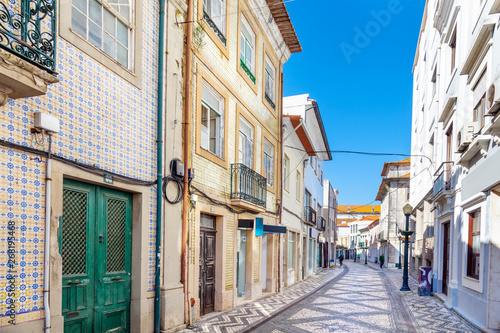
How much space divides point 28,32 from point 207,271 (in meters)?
6.56

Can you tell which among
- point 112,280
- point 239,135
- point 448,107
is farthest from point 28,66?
point 448,107

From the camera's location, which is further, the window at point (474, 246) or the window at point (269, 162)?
the window at point (269, 162)

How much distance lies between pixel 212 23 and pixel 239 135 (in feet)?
9.78

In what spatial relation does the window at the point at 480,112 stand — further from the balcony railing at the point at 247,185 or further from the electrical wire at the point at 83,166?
the electrical wire at the point at 83,166

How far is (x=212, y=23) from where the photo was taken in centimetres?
916

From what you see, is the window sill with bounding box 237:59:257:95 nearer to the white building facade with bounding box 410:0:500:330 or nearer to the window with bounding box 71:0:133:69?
the window with bounding box 71:0:133:69

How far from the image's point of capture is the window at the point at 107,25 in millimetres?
5523

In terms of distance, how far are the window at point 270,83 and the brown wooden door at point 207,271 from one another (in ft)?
19.0

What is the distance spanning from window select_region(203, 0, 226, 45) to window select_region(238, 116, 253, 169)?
2389mm

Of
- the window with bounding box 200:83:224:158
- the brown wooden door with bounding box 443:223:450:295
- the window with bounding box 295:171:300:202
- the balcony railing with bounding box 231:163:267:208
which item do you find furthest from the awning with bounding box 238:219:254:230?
the window with bounding box 295:171:300:202

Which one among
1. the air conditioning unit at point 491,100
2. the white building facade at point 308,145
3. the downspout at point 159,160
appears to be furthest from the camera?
the white building facade at point 308,145

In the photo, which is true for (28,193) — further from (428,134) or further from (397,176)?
(397,176)

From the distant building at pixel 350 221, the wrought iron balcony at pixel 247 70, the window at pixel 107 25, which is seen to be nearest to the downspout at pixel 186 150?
the window at pixel 107 25

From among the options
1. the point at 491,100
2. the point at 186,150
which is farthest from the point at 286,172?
the point at 491,100
